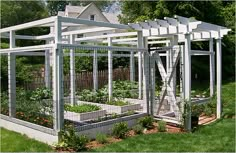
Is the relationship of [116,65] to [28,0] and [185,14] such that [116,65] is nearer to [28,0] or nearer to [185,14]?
[185,14]

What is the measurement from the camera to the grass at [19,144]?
21.8 feet

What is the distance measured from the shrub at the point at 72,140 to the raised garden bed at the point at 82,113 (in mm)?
1721

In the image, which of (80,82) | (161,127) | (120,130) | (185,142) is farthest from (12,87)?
(80,82)

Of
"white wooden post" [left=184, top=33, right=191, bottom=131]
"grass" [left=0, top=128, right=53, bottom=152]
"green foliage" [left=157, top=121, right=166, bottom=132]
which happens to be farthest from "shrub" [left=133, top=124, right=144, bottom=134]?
"grass" [left=0, top=128, right=53, bottom=152]

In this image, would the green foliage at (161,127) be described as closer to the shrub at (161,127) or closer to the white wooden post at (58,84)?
the shrub at (161,127)

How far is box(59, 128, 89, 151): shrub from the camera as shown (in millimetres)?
6488

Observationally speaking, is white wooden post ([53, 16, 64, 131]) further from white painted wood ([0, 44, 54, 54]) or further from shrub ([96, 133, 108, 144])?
shrub ([96, 133, 108, 144])

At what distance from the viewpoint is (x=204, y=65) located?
19.8 metres

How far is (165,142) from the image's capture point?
7.06 m

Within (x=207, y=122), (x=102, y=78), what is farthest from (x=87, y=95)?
(x=207, y=122)

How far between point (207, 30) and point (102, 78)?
19.1 ft

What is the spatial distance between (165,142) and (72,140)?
1986 mm

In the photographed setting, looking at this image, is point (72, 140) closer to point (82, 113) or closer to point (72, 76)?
point (82, 113)

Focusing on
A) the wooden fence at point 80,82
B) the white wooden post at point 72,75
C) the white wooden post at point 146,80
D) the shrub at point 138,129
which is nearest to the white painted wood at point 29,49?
the white wooden post at point 72,75
